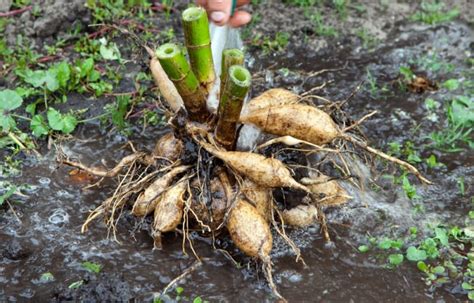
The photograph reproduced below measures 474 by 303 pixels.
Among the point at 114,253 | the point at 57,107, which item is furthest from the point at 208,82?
the point at 57,107

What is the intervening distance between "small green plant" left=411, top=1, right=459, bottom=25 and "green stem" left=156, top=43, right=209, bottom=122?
201 centimetres

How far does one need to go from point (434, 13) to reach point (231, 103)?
217 cm

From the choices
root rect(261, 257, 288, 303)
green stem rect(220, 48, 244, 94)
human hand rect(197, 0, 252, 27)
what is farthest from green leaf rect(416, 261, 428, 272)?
human hand rect(197, 0, 252, 27)

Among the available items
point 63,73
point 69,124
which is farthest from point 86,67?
point 69,124

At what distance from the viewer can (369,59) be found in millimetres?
3385

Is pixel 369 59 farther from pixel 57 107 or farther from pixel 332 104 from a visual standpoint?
pixel 57 107

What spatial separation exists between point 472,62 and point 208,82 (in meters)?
1.87

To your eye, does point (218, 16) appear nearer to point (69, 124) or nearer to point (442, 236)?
point (69, 124)

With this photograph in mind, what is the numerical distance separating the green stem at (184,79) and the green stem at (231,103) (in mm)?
90

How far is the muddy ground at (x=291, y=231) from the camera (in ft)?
6.91

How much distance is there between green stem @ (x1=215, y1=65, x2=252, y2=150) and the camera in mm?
1962

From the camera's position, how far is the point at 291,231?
2.36 metres

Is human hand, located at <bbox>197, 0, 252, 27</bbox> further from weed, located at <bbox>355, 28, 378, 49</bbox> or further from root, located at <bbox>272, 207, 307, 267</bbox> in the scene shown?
weed, located at <bbox>355, 28, 378, 49</bbox>

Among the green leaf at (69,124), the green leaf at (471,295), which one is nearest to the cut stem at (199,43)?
the green leaf at (69,124)
